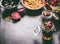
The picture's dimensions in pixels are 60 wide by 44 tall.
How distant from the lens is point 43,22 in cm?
171

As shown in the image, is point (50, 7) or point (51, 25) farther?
point (50, 7)

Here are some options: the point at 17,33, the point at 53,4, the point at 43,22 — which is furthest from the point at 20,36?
the point at 53,4

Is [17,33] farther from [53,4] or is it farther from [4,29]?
[53,4]

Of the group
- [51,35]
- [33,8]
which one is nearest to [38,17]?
[33,8]

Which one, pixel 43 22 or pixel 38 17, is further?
pixel 38 17

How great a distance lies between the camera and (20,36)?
1.76m

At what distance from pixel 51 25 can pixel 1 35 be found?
0.35 meters

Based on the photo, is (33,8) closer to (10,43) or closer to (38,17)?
(38,17)

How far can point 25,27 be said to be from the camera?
1.80 metres

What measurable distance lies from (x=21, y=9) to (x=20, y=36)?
214mm

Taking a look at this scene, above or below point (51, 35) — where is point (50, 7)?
above

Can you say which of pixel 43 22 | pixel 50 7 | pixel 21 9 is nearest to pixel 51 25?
pixel 43 22

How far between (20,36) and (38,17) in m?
0.20

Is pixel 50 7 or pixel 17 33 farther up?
pixel 50 7
